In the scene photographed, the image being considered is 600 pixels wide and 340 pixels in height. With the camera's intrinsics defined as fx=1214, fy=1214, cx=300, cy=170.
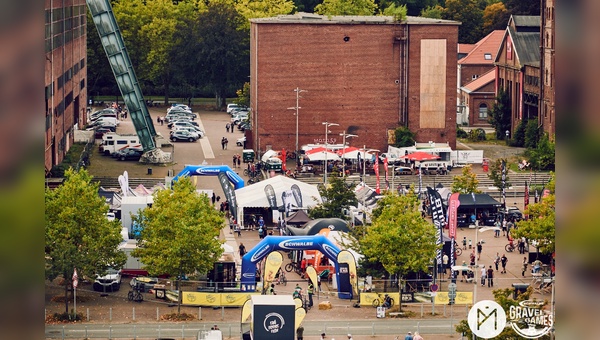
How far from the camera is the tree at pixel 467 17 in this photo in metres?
164

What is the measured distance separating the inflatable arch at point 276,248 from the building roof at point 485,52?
91.0 meters

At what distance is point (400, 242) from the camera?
51938 mm

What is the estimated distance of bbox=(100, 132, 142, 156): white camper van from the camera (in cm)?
10000

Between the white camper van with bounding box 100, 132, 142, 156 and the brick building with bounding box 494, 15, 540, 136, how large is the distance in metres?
35.0

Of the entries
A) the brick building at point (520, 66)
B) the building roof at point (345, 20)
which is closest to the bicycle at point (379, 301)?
the building roof at point (345, 20)

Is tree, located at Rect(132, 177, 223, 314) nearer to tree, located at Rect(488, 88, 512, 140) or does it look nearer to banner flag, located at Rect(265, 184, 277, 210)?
banner flag, located at Rect(265, 184, 277, 210)

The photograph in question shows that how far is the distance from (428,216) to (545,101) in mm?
35508

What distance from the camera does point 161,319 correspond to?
50.1 metres

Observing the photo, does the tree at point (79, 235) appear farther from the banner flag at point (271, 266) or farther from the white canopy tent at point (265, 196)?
the white canopy tent at point (265, 196)

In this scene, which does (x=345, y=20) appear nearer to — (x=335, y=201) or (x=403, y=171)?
(x=403, y=171)

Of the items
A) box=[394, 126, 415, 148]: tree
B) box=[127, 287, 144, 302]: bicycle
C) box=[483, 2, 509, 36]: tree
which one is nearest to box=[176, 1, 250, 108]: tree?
box=[483, 2, 509, 36]: tree
